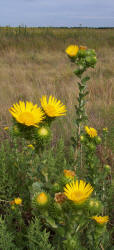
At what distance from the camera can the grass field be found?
4.07 meters

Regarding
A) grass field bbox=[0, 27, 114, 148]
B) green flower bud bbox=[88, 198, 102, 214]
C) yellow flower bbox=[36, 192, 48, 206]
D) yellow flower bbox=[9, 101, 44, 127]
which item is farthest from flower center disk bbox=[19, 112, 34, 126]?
grass field bbox=[0, 27, 114, 148]

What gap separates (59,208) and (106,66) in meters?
9.00

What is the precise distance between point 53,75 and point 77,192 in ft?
25.0

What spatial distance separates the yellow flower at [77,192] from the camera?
950mm

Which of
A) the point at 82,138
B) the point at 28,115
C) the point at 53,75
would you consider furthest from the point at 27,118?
the point at 53,75

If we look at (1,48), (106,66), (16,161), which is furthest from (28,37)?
(16,161)

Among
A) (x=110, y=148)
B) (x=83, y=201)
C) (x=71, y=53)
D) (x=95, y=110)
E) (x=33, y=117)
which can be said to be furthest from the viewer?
(x=95, y=110)

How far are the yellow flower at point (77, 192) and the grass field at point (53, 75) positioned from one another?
2088mm

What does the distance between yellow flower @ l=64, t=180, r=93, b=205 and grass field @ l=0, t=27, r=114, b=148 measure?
209 centimetres

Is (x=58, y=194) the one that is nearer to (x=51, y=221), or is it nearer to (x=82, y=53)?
(x=51, y=221)

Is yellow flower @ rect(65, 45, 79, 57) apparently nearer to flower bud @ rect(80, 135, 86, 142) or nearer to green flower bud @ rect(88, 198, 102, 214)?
flower bud @ rect(80, 135, 86, 142)

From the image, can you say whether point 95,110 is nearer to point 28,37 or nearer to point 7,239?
point 7,239

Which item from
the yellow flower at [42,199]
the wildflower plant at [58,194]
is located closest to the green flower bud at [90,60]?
the wildflower plant at [58,194]

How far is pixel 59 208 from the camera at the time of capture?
98 cm
